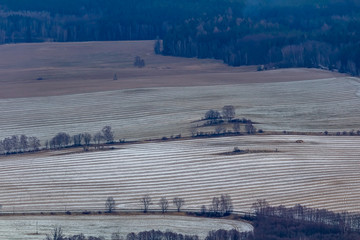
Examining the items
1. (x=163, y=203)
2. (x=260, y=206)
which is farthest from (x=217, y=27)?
(x=260, y=206)

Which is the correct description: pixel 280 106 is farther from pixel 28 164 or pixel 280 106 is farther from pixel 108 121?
pixel 28 164

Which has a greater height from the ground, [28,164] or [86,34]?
[86,34]

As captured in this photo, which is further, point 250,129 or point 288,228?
point 250,129

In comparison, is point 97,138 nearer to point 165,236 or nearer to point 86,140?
point 86,140

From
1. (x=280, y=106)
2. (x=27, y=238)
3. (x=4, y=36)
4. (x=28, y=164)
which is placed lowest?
(x=27, y=238)

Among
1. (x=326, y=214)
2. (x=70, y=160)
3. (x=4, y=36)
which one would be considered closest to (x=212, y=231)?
(x=326, y=214)

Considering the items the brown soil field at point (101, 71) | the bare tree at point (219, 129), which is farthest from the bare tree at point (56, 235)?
the brown soil field at point (101, 71)
